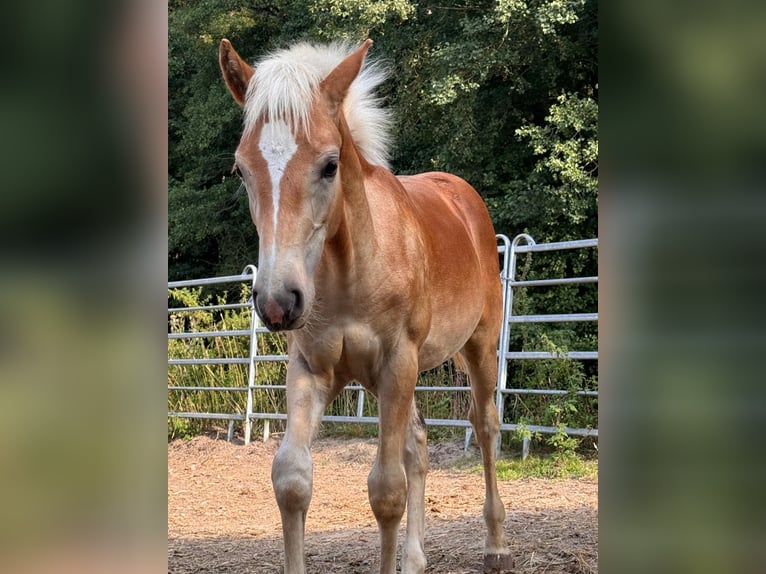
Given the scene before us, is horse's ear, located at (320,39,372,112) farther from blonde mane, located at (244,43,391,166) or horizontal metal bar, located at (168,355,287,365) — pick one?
horizontal metal bar, located at (168,355,287,365)

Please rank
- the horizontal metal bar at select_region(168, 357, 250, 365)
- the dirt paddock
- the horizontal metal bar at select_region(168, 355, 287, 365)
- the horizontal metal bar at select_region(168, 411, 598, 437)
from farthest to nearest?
the horizontal metal bar at select_region(168, 357, 250, 365), the horizontal metal bar at select_region(168, 355, 287, 365), the horizontal metal bar at select_region(168, 411, 598, 437), the dirt paddock

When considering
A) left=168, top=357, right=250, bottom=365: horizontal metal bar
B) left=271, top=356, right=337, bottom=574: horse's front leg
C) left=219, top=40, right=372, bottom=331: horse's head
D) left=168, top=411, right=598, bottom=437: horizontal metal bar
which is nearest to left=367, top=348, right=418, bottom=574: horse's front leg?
left=271, top=356, right=337, bottom=574: horse's front leg

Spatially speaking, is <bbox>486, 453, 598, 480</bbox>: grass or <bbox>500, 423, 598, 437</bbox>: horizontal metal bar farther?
<bbox>500, 423, 598, 437</bbox>: horizontal metal bar

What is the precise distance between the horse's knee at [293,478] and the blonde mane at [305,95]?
4.04ft

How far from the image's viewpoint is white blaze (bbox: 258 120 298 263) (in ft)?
8.56

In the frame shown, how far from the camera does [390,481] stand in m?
3.39

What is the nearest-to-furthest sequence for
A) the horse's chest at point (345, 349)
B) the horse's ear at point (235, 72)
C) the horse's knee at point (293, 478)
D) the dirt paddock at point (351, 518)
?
the horse's ear at point (235, 72)
the horse's knee at point (293, 478)
the horse's chest at point (345, 349)
the dirt paddock at point (351, 518)

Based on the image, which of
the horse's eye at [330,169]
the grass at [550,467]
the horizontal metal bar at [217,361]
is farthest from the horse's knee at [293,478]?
the horizontal metal bar at [217,361]

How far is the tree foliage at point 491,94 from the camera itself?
13.2 metres

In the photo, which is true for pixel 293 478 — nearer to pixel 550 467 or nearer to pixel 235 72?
pixel 235 72

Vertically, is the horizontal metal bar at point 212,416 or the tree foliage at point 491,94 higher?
the tree foliage at point 491,94

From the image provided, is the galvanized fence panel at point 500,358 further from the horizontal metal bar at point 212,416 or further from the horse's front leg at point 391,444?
the horse's front leg at point 391,444

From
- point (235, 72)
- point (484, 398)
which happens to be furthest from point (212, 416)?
point (235, 72)
